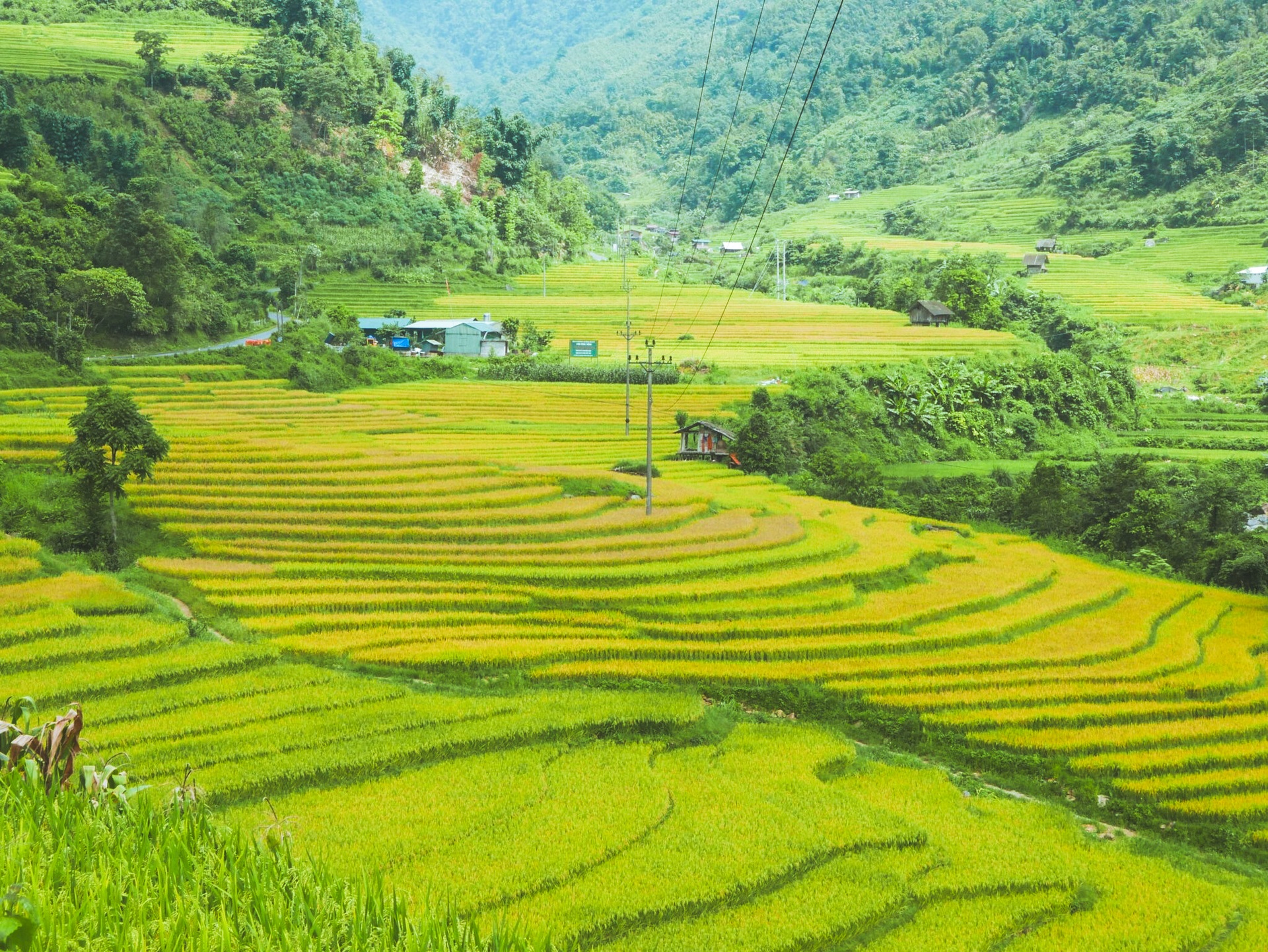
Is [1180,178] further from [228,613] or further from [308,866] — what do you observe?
[308,866]

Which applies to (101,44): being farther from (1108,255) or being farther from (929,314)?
(1108,255)

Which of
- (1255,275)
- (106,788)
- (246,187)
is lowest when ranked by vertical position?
(106,788)

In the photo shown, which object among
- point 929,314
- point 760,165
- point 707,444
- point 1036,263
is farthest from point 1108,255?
point 707,444

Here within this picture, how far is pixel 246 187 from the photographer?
124 ft

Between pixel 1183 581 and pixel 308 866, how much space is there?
21.1 meters

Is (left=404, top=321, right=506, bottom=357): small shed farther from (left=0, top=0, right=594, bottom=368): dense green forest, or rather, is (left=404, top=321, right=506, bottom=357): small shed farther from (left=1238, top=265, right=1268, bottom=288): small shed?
(left=1238, top=265, right=1268, bottom=288): small shed

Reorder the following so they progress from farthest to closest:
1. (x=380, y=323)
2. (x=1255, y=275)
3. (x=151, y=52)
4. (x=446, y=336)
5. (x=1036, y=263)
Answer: (x=1036, y=263) → (x=151, y=52) → (x=1255, y=275) → (x=380, y=323) → (x=446, y=336)

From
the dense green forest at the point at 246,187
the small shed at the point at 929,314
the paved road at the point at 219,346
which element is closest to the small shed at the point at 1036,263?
the small shed at the point at 929,314

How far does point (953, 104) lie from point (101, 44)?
5541cm

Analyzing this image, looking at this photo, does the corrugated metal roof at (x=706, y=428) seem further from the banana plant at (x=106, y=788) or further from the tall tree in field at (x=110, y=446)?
the banana plant at (x=106, y=788)

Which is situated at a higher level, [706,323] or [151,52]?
[151,52]

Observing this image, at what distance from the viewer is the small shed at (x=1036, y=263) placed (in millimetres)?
39844

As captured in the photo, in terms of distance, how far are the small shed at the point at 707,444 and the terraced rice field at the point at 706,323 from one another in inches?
199

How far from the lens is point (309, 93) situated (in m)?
44.1
